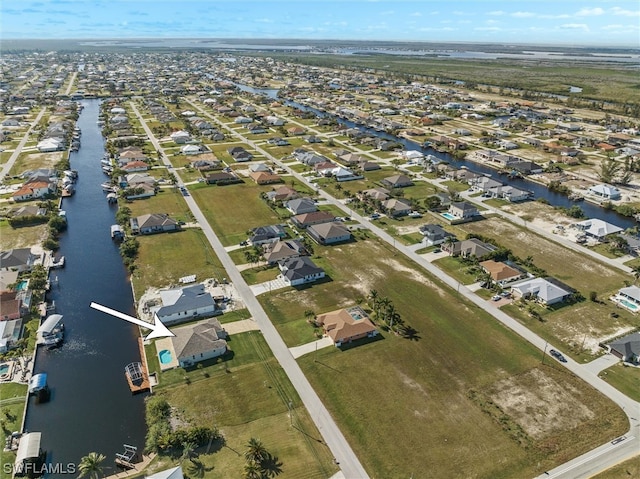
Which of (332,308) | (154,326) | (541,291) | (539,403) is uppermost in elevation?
(541,291)

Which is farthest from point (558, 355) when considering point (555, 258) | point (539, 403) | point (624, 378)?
point (555, 258)

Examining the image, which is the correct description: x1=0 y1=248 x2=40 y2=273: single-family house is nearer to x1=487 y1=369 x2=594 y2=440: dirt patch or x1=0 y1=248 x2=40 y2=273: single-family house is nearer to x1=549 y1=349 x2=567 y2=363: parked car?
x1=487 y1=369 x2=594 y2=440: dirt patch

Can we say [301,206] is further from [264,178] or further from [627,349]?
[627,349]

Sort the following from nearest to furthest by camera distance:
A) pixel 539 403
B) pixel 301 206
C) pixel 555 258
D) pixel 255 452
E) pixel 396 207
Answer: pixel 255 452, pixel 539 403, pixel 555 258, pixel 301 206, pixel 396 207

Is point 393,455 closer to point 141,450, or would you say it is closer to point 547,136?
point 141,450

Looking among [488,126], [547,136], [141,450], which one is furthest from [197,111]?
[141,450]
